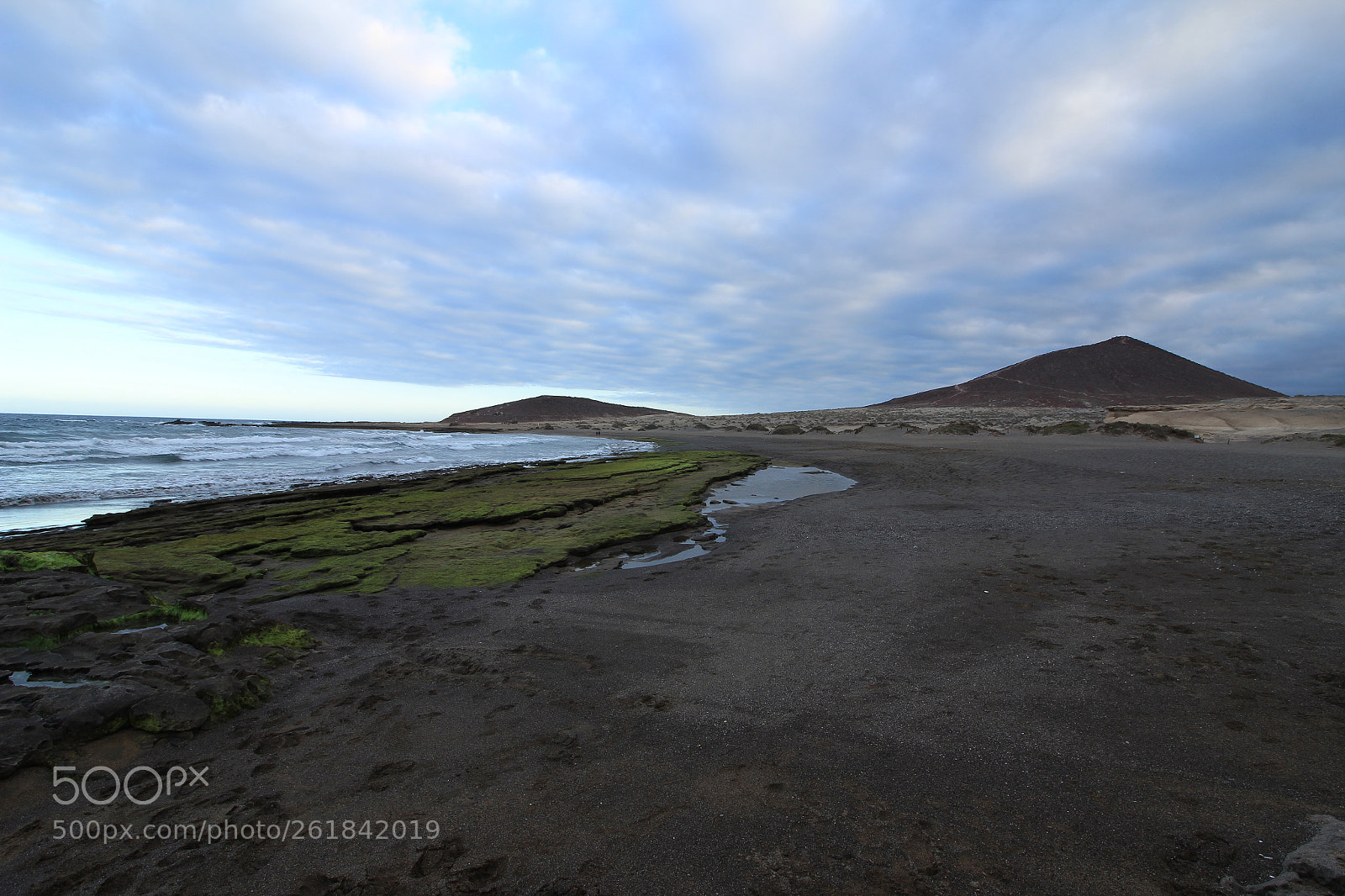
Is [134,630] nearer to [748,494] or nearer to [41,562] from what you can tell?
[41,562]

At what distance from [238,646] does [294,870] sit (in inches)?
120

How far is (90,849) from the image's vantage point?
8.38 ft

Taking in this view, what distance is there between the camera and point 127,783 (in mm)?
3049

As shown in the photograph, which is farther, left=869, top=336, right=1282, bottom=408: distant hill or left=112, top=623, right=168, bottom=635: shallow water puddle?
left=869, top=336, right=1282, bottom=408: distant hill

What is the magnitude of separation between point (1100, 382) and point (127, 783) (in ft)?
322

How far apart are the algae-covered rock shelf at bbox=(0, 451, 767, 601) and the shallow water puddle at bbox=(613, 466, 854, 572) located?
0.56 m

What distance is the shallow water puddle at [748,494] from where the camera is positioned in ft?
26.1

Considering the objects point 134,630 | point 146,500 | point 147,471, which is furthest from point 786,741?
point 147,471

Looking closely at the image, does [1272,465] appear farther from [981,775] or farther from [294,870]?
[294,870]

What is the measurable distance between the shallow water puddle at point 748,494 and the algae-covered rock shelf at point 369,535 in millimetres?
559

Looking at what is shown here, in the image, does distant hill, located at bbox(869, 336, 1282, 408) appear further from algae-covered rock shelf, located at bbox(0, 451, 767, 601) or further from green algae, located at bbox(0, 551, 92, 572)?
green algae, located at bbox(0, 551, 92, 572)

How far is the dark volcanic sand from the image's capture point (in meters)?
2.34

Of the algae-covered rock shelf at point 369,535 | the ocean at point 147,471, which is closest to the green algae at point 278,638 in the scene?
the algae-covered rock shelf at point 369,535

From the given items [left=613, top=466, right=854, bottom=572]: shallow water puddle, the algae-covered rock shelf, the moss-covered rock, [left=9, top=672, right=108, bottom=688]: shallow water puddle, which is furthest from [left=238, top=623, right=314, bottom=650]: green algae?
the moss-covered rock
